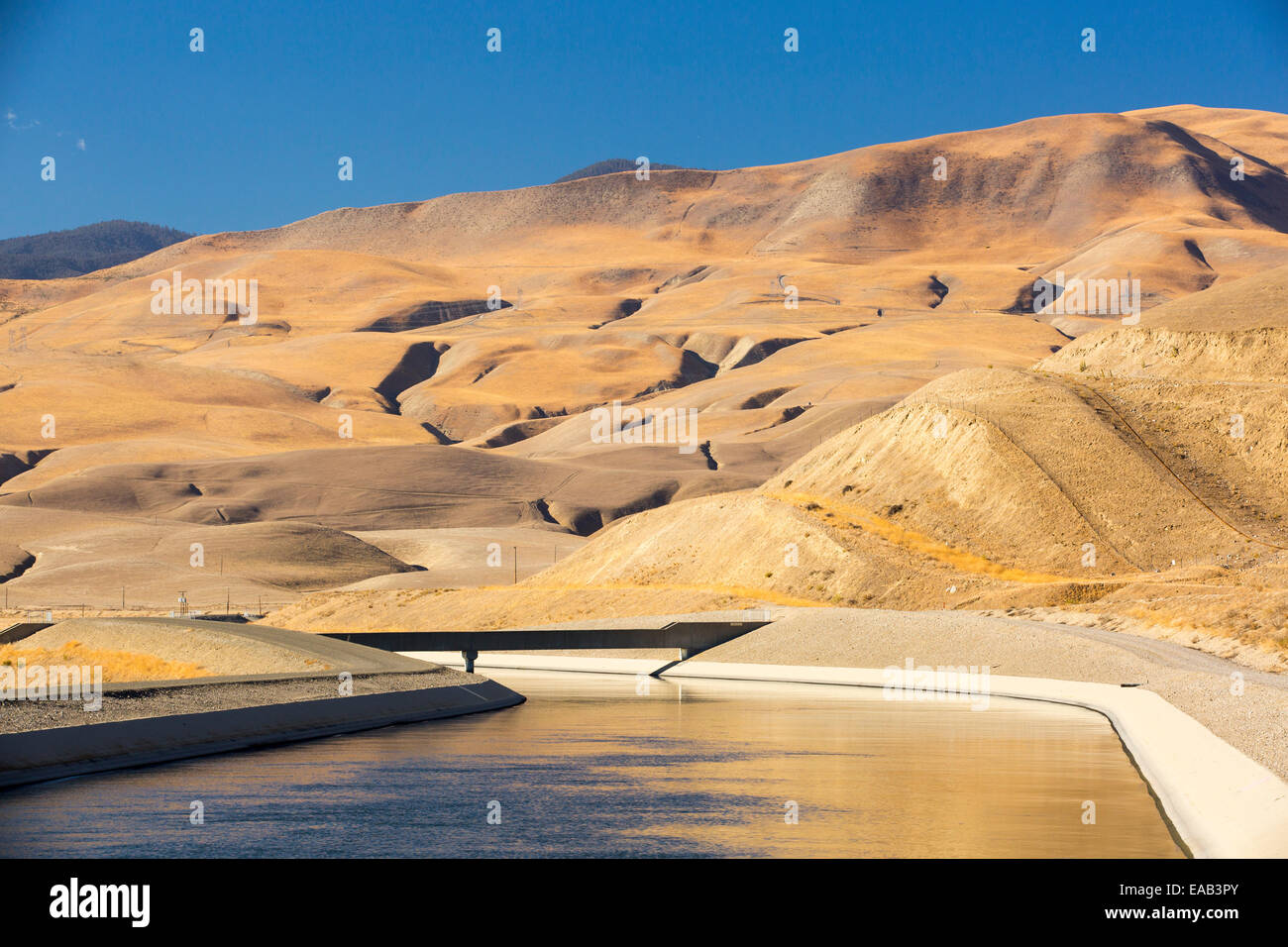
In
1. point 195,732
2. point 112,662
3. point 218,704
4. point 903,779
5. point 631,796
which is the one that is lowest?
point 903,779

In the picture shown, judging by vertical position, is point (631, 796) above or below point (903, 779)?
above

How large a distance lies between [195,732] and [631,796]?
9.57m

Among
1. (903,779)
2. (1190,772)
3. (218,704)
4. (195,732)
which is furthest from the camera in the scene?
(218,704)

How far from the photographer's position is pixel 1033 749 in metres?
26.5

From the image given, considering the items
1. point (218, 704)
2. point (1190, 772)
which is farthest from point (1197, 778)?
point (218, 704)

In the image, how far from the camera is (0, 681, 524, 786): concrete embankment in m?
21.5

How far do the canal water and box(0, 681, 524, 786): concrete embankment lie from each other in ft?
1.97

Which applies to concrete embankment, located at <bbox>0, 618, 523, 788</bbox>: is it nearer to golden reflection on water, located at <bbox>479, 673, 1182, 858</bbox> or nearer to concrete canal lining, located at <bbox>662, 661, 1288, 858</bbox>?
golden reflection on water, located at <bbox>479, 673, 1182, 858</bbox>

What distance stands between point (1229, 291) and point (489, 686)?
263 ft

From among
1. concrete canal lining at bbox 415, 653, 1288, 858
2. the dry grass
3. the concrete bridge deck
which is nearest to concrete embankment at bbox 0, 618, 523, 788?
the dry grass

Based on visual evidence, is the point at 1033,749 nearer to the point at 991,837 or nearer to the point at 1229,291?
the point at 991,837

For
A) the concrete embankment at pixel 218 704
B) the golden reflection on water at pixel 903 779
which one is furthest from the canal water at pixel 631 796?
the concrete embankment at pixel 218 704

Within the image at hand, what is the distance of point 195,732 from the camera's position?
25.9 metres

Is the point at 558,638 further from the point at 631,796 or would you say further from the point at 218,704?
the point at 631,796
